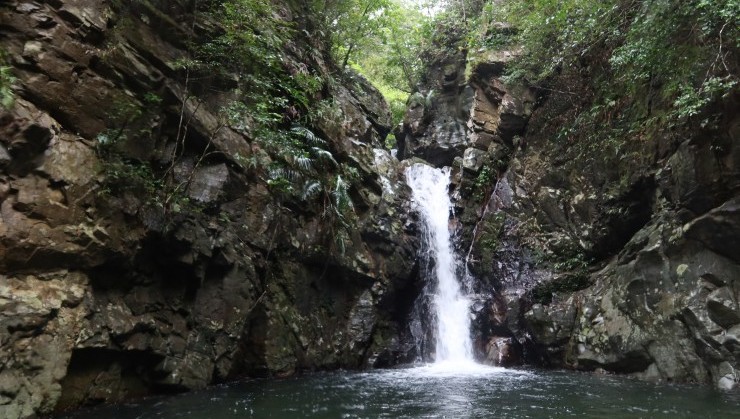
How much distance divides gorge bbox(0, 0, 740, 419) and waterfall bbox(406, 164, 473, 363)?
7cm

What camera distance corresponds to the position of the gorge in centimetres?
691

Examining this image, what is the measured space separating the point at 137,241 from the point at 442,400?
5.98m

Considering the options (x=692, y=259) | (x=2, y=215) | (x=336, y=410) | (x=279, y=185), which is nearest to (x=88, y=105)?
A: (x=2, y=215)

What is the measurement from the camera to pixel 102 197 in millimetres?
7488

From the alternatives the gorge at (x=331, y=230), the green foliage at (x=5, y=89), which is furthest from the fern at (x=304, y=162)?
the green foliage at (x=5, y=89)

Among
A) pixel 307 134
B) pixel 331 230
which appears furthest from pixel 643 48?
pixel 331 230

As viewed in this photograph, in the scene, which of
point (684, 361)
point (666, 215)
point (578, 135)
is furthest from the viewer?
point (578, 135)

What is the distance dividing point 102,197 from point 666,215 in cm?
1120

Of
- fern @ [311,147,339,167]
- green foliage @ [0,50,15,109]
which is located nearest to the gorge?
green foliage @ [0,50,15,109]

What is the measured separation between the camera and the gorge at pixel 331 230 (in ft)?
22.7

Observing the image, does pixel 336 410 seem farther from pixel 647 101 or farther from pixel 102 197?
pixel 647 101

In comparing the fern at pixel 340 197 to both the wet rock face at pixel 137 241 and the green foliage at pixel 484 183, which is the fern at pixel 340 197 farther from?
the green foliage at pixel 484 183

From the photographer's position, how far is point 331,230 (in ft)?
41.8

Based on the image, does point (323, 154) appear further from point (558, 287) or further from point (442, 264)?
point (558, 287)
